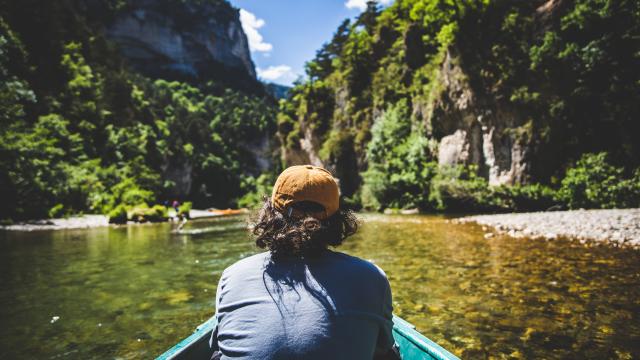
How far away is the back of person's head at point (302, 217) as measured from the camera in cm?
165

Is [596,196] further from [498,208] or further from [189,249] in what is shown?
[189,249]

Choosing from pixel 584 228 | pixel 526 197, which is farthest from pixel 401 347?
pixel 526 197

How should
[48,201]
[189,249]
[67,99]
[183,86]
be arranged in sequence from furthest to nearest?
[183,86] < [67,99] < [48,201] < [189,249]

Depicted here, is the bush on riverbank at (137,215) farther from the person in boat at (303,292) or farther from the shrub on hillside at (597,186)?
the shrub on hillside at (597,186)

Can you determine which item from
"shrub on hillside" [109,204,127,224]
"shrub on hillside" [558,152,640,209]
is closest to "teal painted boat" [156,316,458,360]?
"shrub on hillside" [558,152,640,209]

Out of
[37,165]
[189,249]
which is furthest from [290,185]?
[37,165]

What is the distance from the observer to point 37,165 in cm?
2014

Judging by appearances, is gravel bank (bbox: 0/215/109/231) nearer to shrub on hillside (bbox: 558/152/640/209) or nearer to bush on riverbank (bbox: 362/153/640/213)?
bush on riverbank (bbox: 362/153/640/213)

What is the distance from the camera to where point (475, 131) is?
76.0 ft

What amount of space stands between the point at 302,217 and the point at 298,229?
0.37ft

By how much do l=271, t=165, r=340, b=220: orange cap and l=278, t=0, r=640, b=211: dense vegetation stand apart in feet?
62.0

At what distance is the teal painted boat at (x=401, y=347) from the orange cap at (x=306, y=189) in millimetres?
1242

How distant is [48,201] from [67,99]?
17982 mm

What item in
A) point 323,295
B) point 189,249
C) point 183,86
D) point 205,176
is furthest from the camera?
point 183,86
